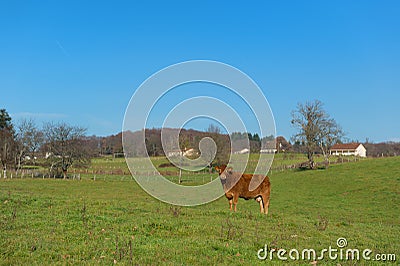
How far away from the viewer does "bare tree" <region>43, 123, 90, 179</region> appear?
62.8 meters

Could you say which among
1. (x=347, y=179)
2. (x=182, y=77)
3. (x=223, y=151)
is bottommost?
(x=347, y=179)

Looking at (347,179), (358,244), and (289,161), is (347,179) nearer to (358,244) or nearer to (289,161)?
(289,161)

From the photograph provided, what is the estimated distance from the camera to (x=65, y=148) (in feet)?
211

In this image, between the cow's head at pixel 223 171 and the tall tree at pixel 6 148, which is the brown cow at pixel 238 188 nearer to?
the cow's head at pixel 223 171

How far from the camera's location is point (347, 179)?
44969 mm

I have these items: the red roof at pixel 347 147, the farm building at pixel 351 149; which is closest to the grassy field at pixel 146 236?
the farm building at pixel 351 149

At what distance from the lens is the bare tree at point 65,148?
6275 centimetres

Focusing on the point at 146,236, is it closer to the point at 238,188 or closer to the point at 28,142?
the point at 238,188

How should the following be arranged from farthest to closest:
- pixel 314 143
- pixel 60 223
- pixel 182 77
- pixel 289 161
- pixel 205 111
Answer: pixel 289 161 → pixel 314 143 → pixel 205 111 → pixel 182 77 → pixel 60 223

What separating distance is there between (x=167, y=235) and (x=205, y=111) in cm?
707

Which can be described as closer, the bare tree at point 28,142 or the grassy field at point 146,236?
the grassy field at point 146,236

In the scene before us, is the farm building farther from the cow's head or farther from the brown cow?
the cow's head

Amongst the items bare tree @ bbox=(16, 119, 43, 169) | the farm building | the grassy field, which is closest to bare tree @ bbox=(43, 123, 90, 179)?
bare tree @ bbox=(16, 119, 43, 169)

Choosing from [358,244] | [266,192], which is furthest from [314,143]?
[358,244]
